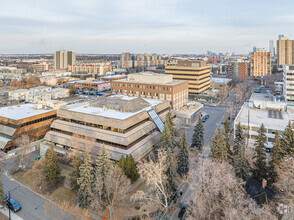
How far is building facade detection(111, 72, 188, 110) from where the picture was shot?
67.6 meters

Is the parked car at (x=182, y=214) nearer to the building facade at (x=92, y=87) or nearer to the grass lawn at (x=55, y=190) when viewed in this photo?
the grass lawn at (x=55, y=190)

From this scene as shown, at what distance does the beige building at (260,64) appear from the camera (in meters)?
164

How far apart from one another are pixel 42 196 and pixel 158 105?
101ft

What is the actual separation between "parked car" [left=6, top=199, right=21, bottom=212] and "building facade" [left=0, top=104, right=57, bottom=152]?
57.6 feet

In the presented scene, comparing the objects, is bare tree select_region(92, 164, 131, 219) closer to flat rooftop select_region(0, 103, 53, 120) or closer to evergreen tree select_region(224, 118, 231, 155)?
evergreen tree select_region(224, 118, 231, 155)

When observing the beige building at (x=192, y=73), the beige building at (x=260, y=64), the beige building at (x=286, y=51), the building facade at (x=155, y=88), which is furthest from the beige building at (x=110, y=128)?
the beige building at (x=286, y=51)

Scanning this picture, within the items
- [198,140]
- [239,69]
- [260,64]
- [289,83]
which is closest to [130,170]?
[198,140]

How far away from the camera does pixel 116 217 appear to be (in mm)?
26203

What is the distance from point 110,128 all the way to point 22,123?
20.6 metres

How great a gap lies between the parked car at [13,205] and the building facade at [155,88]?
4304 centimetres

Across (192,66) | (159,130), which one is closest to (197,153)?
(159,130)

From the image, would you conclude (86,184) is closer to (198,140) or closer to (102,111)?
(102,111)

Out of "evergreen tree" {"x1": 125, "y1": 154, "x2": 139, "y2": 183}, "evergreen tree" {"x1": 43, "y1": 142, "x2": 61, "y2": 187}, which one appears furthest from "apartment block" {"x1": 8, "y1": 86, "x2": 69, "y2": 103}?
"evergreen tree" {"x1": 125, "y1": 154, "x2": 139, "y2": 183}

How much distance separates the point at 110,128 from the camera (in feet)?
126
